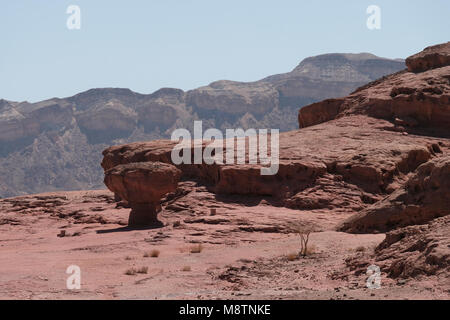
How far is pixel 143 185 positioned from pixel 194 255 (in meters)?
5.82

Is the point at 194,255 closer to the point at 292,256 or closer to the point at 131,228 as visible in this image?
the point at 292,256

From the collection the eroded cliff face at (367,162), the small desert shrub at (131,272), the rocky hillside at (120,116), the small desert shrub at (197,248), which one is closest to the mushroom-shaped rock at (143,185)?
the eroded cliff face at (367,162)

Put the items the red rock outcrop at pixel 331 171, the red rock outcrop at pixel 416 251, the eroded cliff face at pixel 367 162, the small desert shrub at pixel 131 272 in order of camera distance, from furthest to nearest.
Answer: the red rock outcrop at pixel 331 171 → the eroded cliff face at pixel 367 162 → the small desert shrub at pixel 131 272 → the red rock outcrop at pixel 416 251

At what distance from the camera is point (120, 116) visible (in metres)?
161

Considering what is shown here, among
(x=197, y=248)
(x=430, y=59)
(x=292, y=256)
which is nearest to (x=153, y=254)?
(x=197, y=248)

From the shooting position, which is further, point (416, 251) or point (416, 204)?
point (416, 204)

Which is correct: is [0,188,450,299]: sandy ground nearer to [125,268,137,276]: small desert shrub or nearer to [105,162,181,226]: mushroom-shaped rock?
[125,268,137,276]: small desert shrub

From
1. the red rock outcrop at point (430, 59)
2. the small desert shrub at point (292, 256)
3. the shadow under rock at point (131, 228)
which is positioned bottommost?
the shadow under rock at point (131, 228)

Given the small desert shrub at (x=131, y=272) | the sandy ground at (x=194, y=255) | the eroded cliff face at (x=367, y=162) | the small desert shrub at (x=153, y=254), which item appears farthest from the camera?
the eroded cliff face at (x=367, y=162)

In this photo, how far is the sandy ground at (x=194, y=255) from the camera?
33.5 feet

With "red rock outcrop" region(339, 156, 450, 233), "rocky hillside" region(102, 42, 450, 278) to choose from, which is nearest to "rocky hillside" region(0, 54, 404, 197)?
"rocky hillside" region(102, 42, 450, 278)

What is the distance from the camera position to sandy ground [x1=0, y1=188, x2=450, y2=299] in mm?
10211

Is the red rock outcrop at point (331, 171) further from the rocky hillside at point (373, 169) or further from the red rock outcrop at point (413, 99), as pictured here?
the red rock outcrop at point (413, 99)

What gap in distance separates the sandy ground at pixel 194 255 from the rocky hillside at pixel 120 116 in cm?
12232
